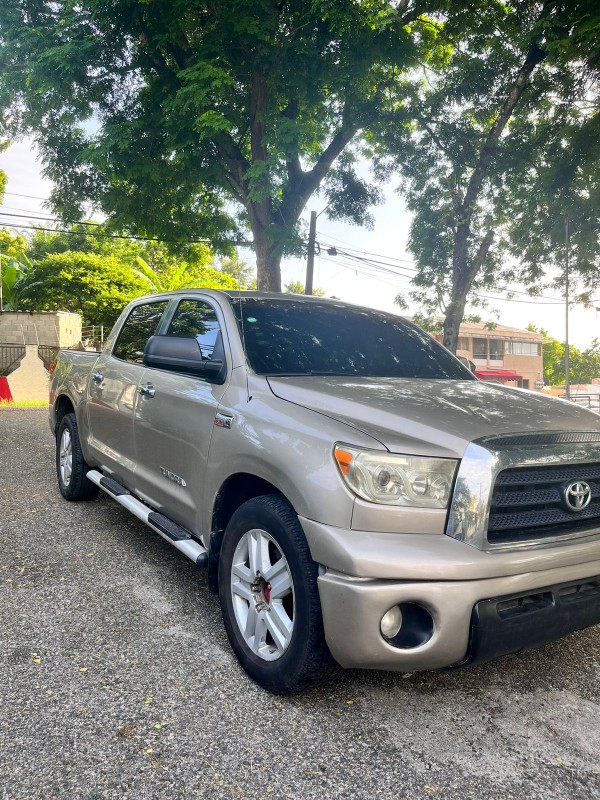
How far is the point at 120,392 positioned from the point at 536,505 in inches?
118

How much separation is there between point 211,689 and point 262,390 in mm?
1314

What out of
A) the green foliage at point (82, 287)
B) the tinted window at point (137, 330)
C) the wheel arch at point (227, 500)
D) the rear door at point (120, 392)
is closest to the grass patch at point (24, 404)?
the rear door at point (120, 392)

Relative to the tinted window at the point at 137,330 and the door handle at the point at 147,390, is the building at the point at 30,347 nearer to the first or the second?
the tinted window at the point at 137,330

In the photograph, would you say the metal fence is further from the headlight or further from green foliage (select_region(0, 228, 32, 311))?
the headlight

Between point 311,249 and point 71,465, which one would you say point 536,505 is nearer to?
point 71,465

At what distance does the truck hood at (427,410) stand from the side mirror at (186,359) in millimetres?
370

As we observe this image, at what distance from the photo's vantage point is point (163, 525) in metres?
3.48

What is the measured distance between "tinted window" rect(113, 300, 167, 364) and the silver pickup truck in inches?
42.0

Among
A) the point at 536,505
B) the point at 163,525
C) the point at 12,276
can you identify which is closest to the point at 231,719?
the point at 163,525

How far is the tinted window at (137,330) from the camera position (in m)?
4.38

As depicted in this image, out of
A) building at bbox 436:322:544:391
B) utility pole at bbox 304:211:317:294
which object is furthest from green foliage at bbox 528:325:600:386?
utility pole at bbox 304:211:317:294

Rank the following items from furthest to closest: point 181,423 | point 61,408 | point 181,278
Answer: point 181,278
point 61,408
point 181,423

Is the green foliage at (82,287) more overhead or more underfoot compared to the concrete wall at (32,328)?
more overhead

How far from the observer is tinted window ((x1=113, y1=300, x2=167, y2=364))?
14.4 ft
